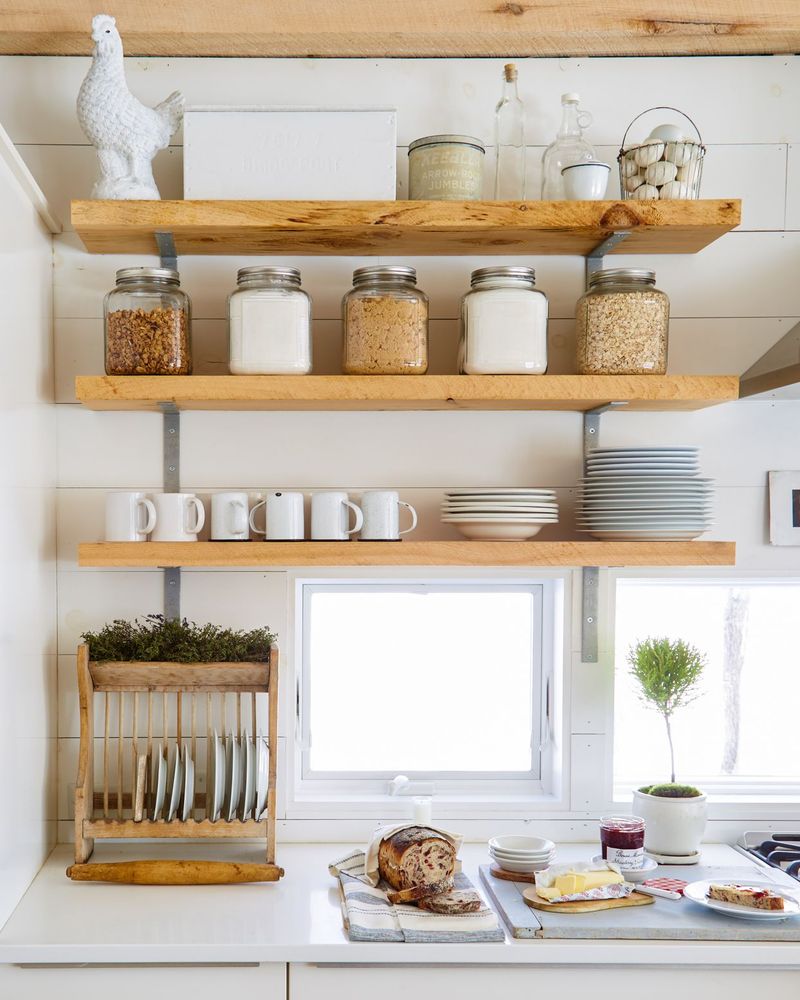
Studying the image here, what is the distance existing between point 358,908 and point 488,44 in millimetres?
1578

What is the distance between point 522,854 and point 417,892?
0.73 ft

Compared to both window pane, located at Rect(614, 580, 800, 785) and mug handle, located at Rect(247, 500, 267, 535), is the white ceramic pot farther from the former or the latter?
mug handle, located at Rect(247, 500, 267, 535)

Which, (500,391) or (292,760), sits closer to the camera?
(500,391)

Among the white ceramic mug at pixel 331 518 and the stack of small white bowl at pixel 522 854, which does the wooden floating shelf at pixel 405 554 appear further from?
the stack of small white bowl at pixel 522 854

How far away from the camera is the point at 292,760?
6.28ft

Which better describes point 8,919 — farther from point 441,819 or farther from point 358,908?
point 441,819

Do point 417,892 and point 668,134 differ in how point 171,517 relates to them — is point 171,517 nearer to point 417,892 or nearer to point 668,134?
point 417,892

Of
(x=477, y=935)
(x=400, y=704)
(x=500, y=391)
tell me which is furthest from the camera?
(x=400, y=704)

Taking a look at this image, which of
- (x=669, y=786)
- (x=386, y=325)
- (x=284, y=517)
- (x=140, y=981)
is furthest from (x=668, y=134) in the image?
(x=140, y=981)

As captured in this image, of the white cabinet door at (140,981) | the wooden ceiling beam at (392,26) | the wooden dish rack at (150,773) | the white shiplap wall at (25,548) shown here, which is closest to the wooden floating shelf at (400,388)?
the white shiplap wall at (25,548)

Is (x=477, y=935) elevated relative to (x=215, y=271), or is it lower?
lower

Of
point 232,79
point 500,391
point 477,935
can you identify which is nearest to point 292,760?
point 477,935

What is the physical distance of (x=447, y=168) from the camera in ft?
5.72

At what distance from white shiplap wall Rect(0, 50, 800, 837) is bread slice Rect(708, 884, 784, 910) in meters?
0.40
